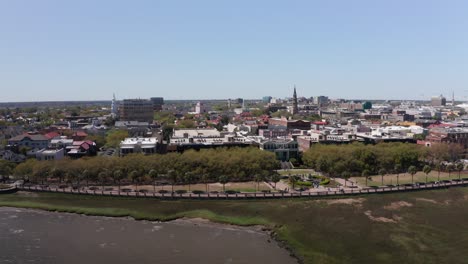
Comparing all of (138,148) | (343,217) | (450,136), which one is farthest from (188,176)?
(450,136)

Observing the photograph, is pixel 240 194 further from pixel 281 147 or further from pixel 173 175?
pixel 281 147

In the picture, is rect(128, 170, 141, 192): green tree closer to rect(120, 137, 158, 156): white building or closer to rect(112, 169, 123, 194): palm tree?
rect(112, 169, 123, 194): palm tree

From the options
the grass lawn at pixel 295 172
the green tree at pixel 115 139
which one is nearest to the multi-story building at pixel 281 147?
the grass lawn at pixel 295 172

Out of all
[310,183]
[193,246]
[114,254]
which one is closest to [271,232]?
[193,246]

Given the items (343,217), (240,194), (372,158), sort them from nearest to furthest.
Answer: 1. (343,217)
2. (240,194)
3. (372,158)

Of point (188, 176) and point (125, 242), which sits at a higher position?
point (188, 176)

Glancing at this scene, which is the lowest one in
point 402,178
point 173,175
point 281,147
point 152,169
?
point 402,178

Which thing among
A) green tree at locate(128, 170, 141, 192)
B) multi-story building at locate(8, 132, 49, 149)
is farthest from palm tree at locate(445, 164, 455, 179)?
multi-story building at locate(8, 132, 49, 149)
